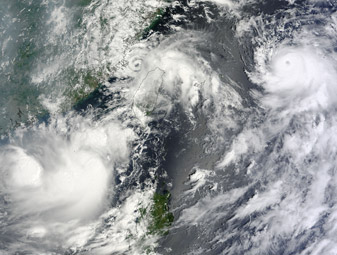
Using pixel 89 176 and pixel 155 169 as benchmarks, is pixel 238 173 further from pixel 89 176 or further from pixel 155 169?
pixel 89 176

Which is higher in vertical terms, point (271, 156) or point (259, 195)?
point (271, 156)

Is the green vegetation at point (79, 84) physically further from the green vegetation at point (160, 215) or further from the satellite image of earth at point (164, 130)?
the green vegetation at point (160, 215)

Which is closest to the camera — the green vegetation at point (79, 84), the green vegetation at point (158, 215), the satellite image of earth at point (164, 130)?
the satellite image of earth at point (164, 130)

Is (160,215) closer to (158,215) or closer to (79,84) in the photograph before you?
(158,215)

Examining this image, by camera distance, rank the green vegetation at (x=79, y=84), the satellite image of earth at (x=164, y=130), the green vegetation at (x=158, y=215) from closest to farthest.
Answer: the satellite image of earth at (x=164, y=130)
the green vegetation at (x=79, y=84)
the green vegetation at (x=158, y=215)

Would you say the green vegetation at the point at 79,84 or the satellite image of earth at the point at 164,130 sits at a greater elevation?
the green vegetation at the point at 79,84

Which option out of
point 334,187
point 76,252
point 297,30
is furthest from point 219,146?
point 76,252

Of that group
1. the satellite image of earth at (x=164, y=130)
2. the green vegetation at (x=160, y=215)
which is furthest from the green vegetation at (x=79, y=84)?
the green vegetation at (x=160, y=215)

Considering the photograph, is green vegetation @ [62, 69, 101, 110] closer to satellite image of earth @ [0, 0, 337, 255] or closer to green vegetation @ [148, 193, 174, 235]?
satellite image of earth @ [0, 0, 337, 255]
